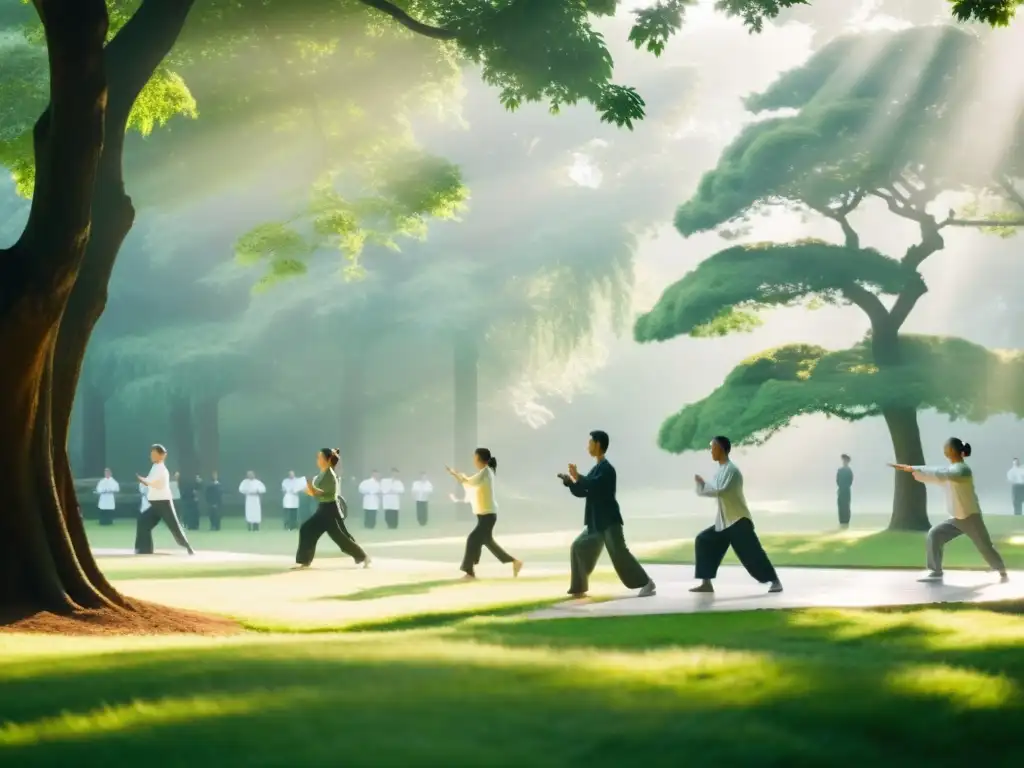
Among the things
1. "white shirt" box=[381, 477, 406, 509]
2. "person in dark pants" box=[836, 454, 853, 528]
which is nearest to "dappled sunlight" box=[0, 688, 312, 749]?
"person in dark pants" box=[836, 454, 853, 528]

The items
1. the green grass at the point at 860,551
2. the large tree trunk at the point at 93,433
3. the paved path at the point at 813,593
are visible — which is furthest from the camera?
the large tree trunk at the point at 93,433

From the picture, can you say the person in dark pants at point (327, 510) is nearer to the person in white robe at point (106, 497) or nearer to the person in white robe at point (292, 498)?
the person in white robe at point (292, 498)

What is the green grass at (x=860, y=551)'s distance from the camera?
920 inches

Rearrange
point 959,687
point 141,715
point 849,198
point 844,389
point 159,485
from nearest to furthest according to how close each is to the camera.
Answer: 1. point 141,715
2. point 959,687
3. point 159,485
4. point 844,389
5. point 849,198

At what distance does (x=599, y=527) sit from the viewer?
14609 mm

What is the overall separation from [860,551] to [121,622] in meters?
17.0

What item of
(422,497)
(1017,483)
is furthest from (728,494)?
(1017,483)

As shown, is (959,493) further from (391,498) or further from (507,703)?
(391,498)

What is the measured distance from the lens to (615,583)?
17922 millimetres

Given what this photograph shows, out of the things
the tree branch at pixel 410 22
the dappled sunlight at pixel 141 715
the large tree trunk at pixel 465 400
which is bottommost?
the dappled sunlight at pixel 141 715

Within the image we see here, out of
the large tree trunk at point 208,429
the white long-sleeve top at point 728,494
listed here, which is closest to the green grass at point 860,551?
Result: the white long-sleeve top at point 728,494

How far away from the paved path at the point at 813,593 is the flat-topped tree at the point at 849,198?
980cm

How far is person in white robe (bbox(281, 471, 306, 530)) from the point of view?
36438mm

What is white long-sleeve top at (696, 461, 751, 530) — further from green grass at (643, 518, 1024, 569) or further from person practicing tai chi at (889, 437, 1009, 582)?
green grass at (643, 518, 1024, 569)
